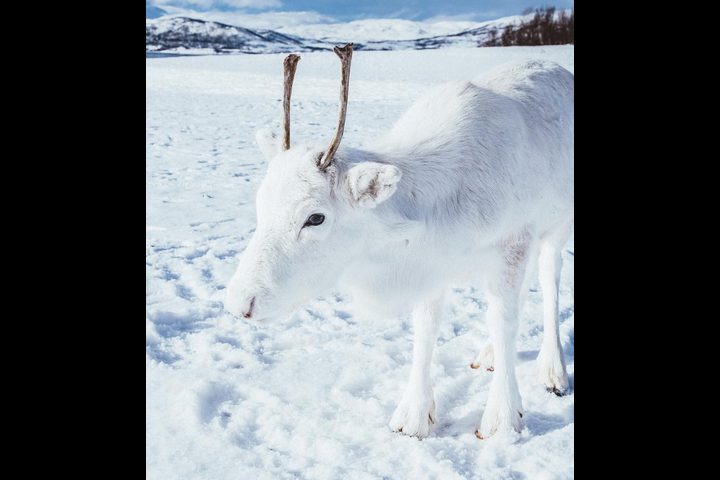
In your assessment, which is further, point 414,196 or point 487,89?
point 487,89

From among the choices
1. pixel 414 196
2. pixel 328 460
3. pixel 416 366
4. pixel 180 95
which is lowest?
pixel 328 460

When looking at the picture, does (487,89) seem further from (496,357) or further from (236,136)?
(236,136)

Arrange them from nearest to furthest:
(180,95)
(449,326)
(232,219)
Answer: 1. (449,326)
2. (232,219)
3. (180,95)

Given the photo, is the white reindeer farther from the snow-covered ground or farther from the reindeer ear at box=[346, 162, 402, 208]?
the snow-covered ground

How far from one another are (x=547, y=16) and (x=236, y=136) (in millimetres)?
5443

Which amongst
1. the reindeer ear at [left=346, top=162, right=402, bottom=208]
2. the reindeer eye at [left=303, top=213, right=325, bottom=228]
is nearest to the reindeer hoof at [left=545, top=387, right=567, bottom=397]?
the reindeer ear at [left=346, top=162, right=402, bottom=208]

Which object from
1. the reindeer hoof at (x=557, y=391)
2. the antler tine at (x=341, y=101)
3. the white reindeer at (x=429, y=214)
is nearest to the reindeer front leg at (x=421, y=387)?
the white reindeer at (x=429, y=214)

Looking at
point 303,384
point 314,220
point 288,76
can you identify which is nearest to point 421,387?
point 303,384

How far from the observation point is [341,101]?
232cm

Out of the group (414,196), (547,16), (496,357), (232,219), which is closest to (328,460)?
(496,357)

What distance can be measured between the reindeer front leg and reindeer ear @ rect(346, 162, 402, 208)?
2.95 ft

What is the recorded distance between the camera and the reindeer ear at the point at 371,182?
226cm

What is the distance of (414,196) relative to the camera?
265cm
